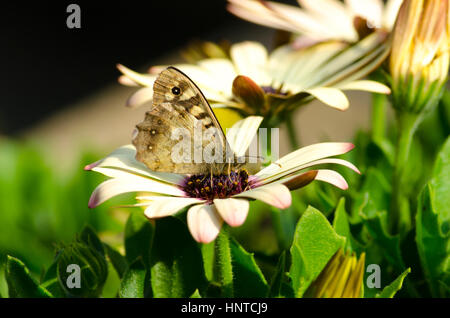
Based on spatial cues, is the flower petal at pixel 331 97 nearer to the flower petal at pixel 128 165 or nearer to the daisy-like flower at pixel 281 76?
the daisy-like flower at pixel 281 76

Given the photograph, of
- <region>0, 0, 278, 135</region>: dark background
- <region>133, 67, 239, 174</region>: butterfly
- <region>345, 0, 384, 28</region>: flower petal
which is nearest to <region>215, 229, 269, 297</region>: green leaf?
<region>133, 67, 239, 174</region>: butterfly

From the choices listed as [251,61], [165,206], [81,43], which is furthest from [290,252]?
[81,43]

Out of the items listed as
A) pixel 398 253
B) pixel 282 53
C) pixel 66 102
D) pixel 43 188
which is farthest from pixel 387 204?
pixel 66 102

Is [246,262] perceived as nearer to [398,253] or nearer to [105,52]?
[398,253]

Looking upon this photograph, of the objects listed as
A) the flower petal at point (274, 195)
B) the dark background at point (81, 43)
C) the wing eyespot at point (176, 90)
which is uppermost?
the dark background at point (81, 43)

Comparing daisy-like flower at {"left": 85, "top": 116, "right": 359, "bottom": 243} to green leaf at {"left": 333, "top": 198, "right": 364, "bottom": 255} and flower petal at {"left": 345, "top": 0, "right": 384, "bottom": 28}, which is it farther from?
flower petal at {"left": 345, "top": 0, "right": 384, "bottom": 28}

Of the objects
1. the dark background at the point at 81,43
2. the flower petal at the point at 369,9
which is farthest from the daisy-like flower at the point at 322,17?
the dark background at the point at 81,43
